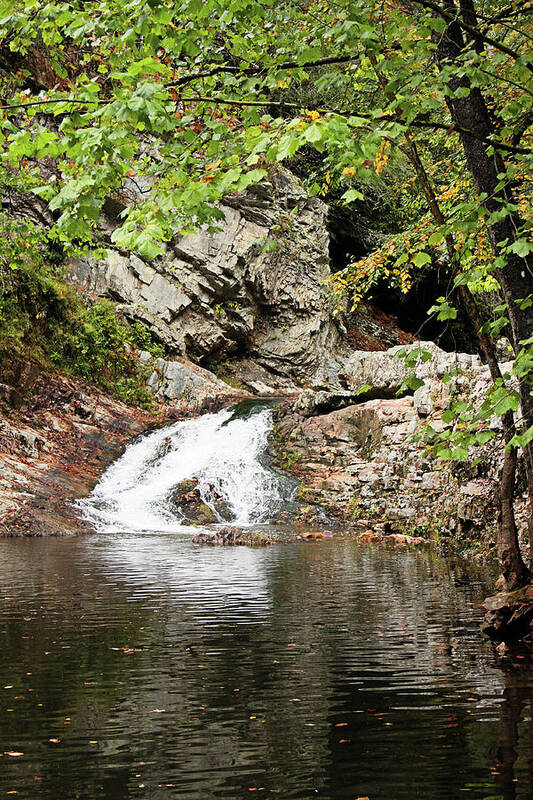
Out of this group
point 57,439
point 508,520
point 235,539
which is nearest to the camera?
point 508,520

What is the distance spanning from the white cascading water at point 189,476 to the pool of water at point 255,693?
7232 millimetres

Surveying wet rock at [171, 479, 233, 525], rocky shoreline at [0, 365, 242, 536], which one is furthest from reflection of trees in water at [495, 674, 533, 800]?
wet rock at [171, 479, 233, 525]

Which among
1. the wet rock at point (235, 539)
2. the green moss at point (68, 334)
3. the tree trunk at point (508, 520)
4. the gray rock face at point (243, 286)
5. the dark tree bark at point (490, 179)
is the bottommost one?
the wet rock at point (235, 539)

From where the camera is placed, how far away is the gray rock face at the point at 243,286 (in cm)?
2622

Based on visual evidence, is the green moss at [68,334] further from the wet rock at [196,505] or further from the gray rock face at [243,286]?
the wet rock at [196,505]

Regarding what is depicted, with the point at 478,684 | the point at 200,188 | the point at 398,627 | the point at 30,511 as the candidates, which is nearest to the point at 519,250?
the point at 200,188

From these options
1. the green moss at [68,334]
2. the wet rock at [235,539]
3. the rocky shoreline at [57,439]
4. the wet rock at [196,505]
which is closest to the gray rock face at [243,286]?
the green moss at [68,334]

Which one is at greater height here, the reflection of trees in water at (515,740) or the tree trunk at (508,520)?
the tree trunk at (508,520)

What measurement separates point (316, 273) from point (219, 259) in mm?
5147

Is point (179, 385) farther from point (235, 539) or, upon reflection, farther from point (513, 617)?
point (513, 617)

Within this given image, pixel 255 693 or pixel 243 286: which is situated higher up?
pixel 243 286

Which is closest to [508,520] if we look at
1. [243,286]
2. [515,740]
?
[515,740]

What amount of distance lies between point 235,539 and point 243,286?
16732 millimetres

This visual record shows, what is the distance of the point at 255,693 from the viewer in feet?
14.3
